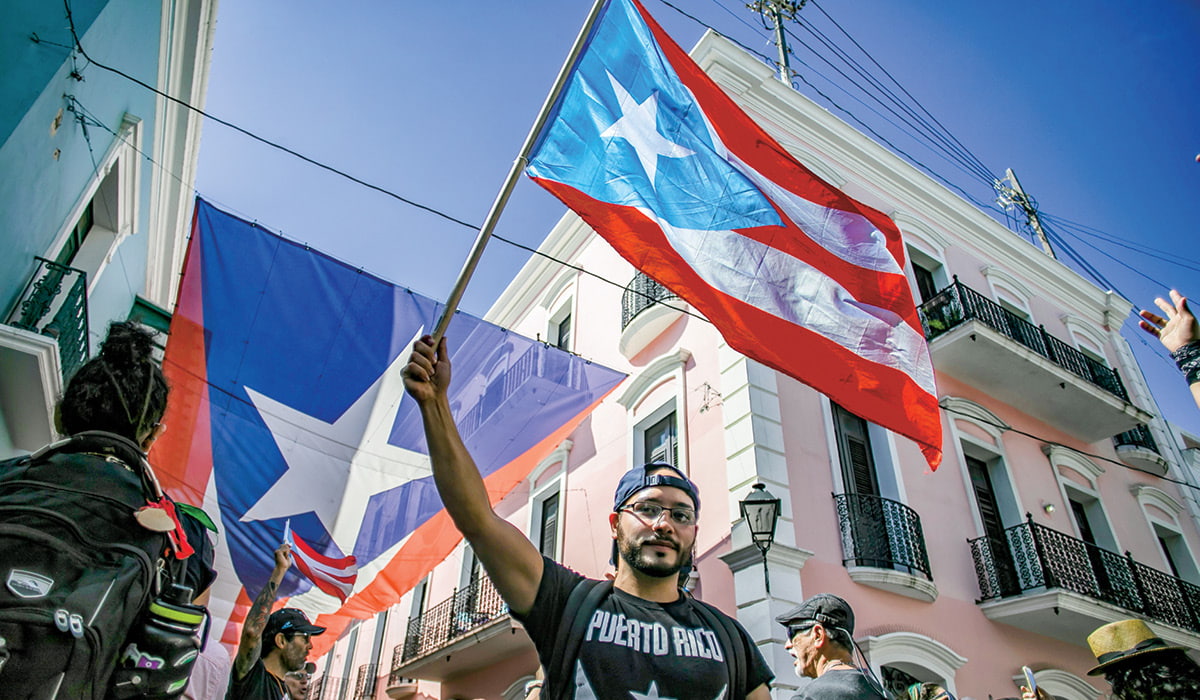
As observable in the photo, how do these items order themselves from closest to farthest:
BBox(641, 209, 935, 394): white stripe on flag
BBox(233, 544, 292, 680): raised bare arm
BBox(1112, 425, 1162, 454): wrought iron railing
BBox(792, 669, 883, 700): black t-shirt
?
BBox(792, 669, 883, 700): black t-shirt → BBox(233, 544, 292, 680): raised bare arm → BBox(641, 209, 935, 394): white stripe on flag → BBox(1112, 425, 1162, 454): wrought iron railing

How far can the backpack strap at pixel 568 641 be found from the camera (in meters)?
1.86

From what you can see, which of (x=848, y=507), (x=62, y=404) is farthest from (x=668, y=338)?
(x=62, y=404)

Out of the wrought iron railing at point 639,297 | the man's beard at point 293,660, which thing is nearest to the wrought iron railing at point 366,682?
the wrought iron railing at point 639,297

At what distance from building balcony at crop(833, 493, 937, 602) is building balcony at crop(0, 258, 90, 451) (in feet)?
27.0

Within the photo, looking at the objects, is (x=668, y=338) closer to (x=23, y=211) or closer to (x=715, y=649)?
(x=23, y=211)

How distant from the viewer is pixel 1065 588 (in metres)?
9.12

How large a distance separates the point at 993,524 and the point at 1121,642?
8.49 metres

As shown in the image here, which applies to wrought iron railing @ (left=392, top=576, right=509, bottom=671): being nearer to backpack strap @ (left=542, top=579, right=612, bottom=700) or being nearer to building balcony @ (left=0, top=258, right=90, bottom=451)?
→ building balcony @ (left=0, top=258, right=90, bottom=451)

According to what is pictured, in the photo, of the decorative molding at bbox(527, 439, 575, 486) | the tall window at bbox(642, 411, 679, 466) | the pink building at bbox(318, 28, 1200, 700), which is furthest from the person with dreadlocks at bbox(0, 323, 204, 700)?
the decorative molding at bbox(527, 439, 575, 486)

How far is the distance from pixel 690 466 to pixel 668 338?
2.39 metres

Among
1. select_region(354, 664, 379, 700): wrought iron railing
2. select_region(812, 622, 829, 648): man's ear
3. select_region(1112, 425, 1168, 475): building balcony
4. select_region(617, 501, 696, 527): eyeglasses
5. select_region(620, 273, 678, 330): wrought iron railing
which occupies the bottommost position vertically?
select_region(812, 622, 829, 648): man's ear

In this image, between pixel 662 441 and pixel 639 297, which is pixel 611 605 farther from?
pixel 639 297

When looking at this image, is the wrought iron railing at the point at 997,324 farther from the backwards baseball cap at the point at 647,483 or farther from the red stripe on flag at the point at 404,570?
the backwards baseball cap at the point at 647,483

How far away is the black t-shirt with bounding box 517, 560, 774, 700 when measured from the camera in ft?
6.02
